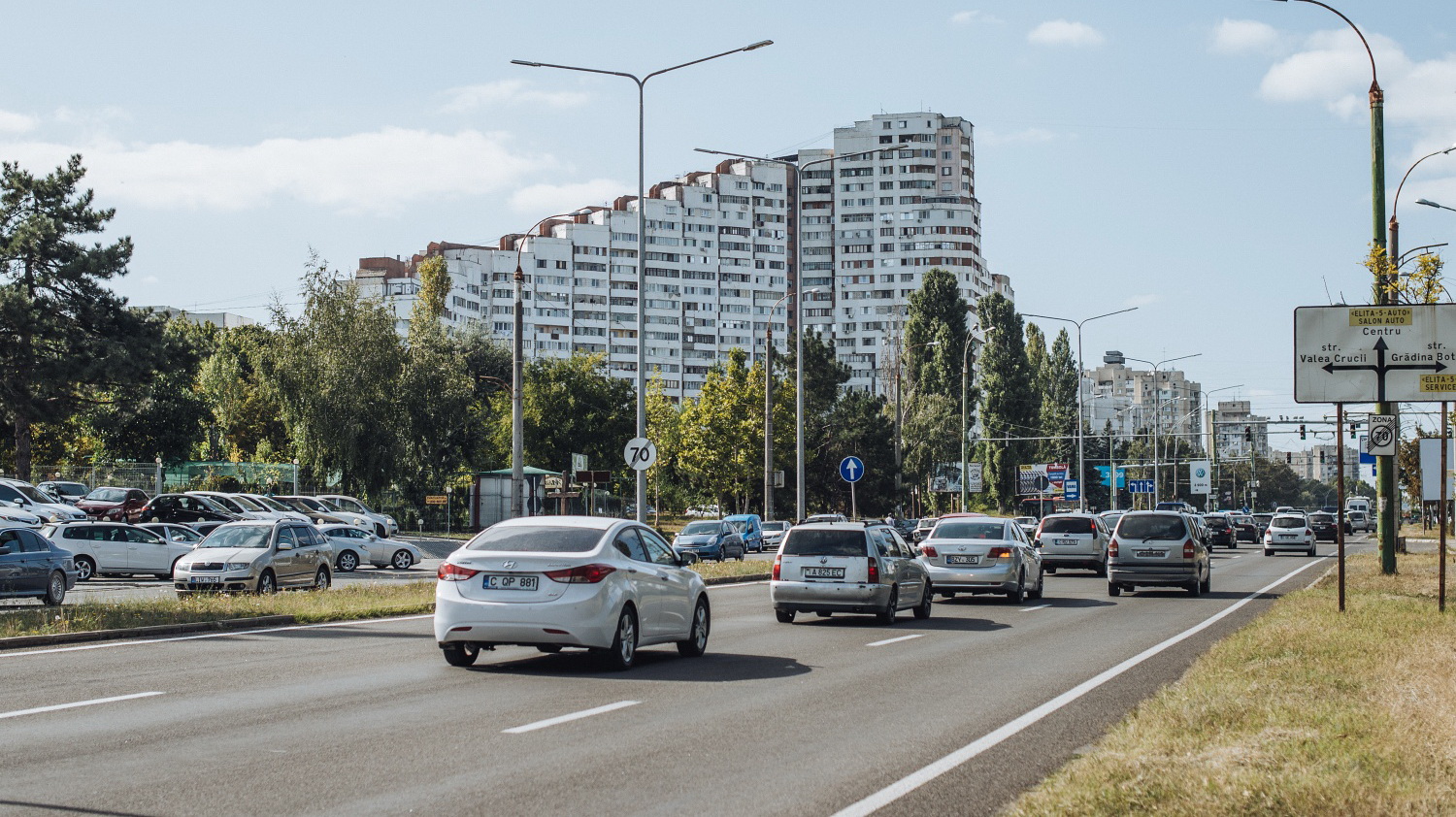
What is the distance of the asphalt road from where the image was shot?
8.13 meters

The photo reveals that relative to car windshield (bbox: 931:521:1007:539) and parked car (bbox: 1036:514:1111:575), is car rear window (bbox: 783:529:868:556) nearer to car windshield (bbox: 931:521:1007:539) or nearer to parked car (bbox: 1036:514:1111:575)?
car windshield (bbox: 931:521:1007:539)

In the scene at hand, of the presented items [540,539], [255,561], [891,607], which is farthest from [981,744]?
[255,561]

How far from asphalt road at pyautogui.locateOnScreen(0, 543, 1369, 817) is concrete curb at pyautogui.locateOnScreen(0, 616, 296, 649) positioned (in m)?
0.59

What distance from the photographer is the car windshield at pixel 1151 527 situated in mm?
29562

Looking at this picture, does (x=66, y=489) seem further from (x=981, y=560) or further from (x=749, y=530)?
(x=981, y=560)

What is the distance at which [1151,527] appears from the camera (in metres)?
29.7

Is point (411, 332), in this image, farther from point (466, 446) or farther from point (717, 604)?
point (717, 604)

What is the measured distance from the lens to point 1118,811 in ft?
24.0

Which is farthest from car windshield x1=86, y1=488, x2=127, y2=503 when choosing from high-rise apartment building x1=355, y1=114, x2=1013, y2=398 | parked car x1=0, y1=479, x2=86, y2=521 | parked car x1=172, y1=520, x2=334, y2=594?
high-rise apartment building x1=355, y1=114, x2=1013, y2=398

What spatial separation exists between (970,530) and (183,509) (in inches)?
1065

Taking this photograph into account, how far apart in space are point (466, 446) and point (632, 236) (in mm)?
116399

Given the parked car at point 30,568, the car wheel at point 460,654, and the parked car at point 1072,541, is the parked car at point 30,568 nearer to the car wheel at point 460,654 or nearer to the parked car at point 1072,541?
the car wheel at point 460,654

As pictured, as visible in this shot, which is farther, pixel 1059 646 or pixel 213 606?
pixel 213 606

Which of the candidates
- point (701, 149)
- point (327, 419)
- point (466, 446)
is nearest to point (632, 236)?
point (466, 446)
